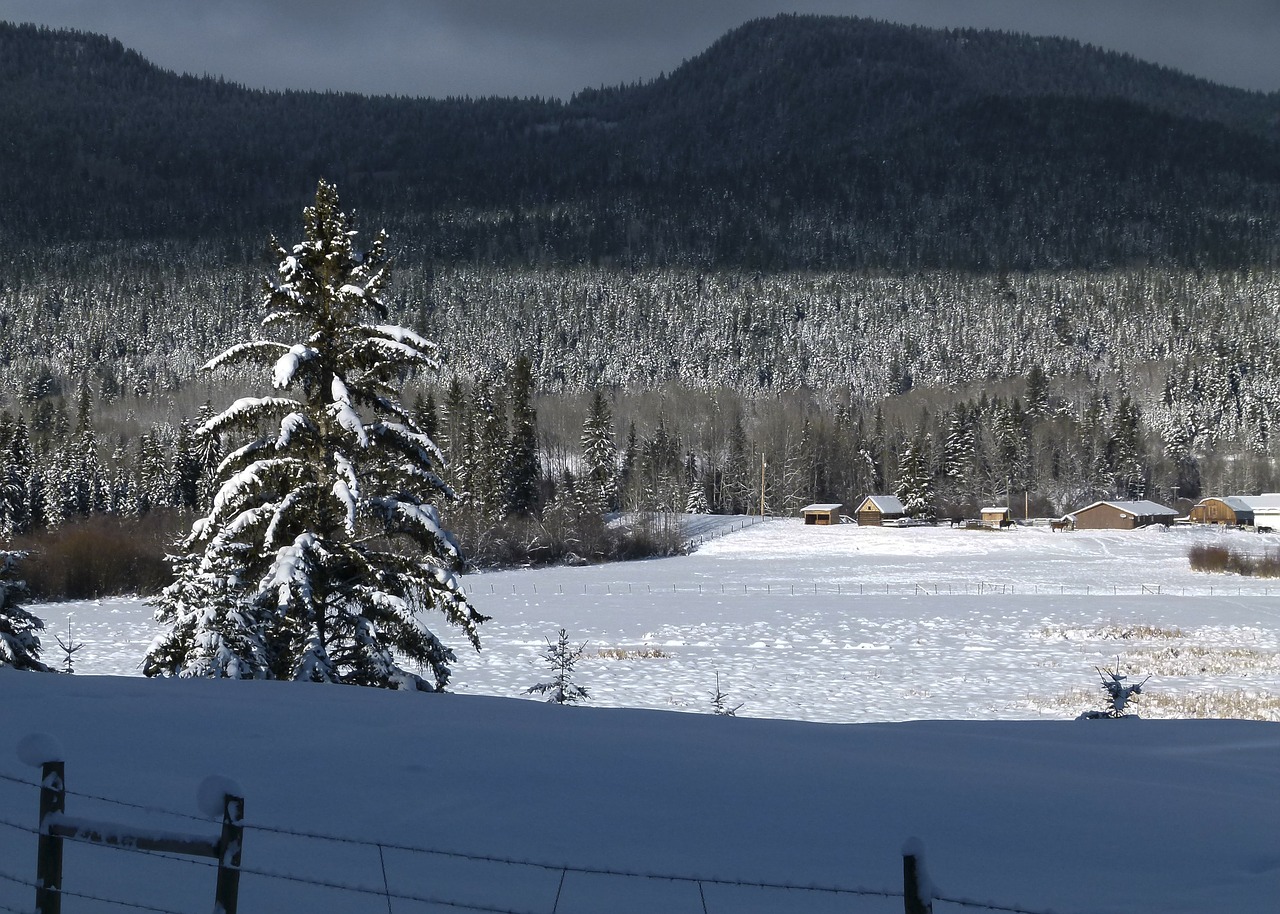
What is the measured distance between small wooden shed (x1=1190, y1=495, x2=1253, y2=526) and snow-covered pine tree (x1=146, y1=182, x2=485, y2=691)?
11230 cm

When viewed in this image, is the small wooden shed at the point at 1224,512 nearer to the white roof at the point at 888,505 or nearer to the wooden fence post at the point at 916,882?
the white roof at the point at 888,505

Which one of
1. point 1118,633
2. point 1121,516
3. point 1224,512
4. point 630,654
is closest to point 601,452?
point 1121,516

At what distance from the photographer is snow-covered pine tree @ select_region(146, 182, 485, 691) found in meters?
14.4

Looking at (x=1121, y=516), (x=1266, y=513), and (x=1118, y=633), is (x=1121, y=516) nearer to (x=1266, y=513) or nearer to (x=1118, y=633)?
(x=1266, y=513)

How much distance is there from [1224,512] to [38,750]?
12305 centimetres

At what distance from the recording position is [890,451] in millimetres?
137500

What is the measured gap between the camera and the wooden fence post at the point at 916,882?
12.7 feet

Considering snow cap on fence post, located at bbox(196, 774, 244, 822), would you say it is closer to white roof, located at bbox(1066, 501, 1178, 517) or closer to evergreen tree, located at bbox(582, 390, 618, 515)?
evergreen tree, located at bbox(582, 390, 618, 515)

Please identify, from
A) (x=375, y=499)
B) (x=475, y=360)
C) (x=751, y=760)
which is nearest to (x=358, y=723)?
(x=751, y=760)

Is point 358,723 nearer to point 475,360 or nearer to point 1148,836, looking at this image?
point 1148,836

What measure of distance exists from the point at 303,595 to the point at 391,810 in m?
6.82

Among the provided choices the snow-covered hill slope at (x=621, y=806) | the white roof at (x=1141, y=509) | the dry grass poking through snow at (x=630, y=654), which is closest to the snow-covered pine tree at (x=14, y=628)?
the snow-covered hill slope at (x=621, y=806)

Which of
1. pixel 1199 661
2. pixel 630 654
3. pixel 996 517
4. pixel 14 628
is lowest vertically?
pixel 996 517

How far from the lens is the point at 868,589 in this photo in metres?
57.5
